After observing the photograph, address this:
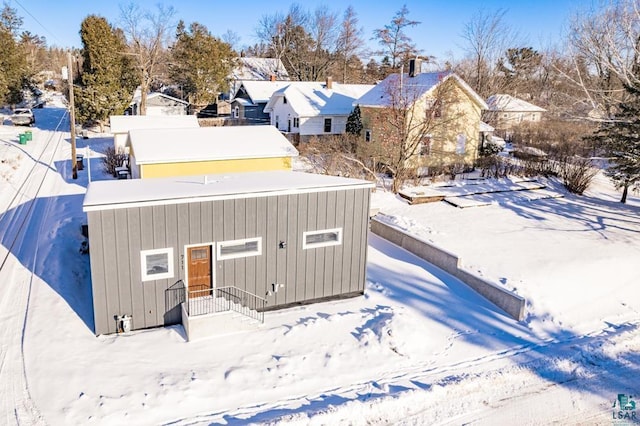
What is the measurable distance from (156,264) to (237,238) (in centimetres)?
189

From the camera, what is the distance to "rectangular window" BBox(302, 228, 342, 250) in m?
12.4

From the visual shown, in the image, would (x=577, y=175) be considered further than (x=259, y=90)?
No

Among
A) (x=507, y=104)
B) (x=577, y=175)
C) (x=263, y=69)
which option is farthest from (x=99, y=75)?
(x=507, y=104)

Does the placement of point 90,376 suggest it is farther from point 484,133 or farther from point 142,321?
point 484,133

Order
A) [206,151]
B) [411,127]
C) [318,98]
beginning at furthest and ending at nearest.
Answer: [318,98], [411,127], [206,151]

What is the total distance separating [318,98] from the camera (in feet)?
122

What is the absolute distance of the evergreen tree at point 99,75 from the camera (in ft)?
123

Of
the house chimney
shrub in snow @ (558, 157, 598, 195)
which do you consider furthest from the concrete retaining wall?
the house chimney

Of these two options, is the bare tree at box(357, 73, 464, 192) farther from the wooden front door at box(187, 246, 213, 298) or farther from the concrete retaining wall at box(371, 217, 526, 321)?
the wooden front door at box(187, 246, 213, 298)

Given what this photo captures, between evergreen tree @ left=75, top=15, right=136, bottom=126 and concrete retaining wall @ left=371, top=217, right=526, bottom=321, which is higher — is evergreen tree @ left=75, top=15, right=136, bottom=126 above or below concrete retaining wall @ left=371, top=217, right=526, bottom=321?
above

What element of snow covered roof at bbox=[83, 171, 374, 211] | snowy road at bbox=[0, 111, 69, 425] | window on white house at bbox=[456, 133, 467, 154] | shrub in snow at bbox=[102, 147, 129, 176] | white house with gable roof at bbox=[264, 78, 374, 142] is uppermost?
white house with gable roof at bbox=[264, 78, 374, 142]

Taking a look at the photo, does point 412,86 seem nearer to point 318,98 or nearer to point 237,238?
point 318,98

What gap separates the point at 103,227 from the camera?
10.2 meters

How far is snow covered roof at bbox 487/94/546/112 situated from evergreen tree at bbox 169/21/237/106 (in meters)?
25.0
